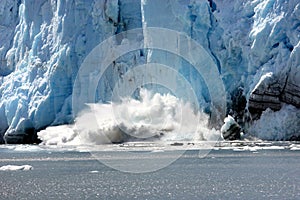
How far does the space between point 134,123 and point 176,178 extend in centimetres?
2045

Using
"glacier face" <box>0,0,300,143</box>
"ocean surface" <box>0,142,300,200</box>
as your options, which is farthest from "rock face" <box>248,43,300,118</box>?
"ocean surface" <box>0,142,300,200</box>

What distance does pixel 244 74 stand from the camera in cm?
3697

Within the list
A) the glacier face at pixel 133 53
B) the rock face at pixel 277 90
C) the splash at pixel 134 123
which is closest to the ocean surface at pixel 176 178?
the rock face at pixel 277 90

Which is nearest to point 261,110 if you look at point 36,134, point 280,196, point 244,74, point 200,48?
point 244,74

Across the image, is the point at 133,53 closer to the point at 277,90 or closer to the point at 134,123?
the point at 134,123

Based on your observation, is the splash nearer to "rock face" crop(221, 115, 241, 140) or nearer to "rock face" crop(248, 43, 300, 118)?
"rock face" crop(221, 115, 241, 140)

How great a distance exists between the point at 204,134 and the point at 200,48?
5221 mm

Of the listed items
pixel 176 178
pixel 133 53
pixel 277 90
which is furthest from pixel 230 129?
pixel 176 178

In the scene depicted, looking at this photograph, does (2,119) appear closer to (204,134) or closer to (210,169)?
(204,134)

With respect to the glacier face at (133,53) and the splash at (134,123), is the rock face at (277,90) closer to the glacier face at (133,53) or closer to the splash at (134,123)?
the glacier face at (133,53)

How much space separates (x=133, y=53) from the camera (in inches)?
1670

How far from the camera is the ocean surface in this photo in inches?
660

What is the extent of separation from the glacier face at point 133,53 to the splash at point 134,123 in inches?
42.0

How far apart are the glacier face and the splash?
1067mm
